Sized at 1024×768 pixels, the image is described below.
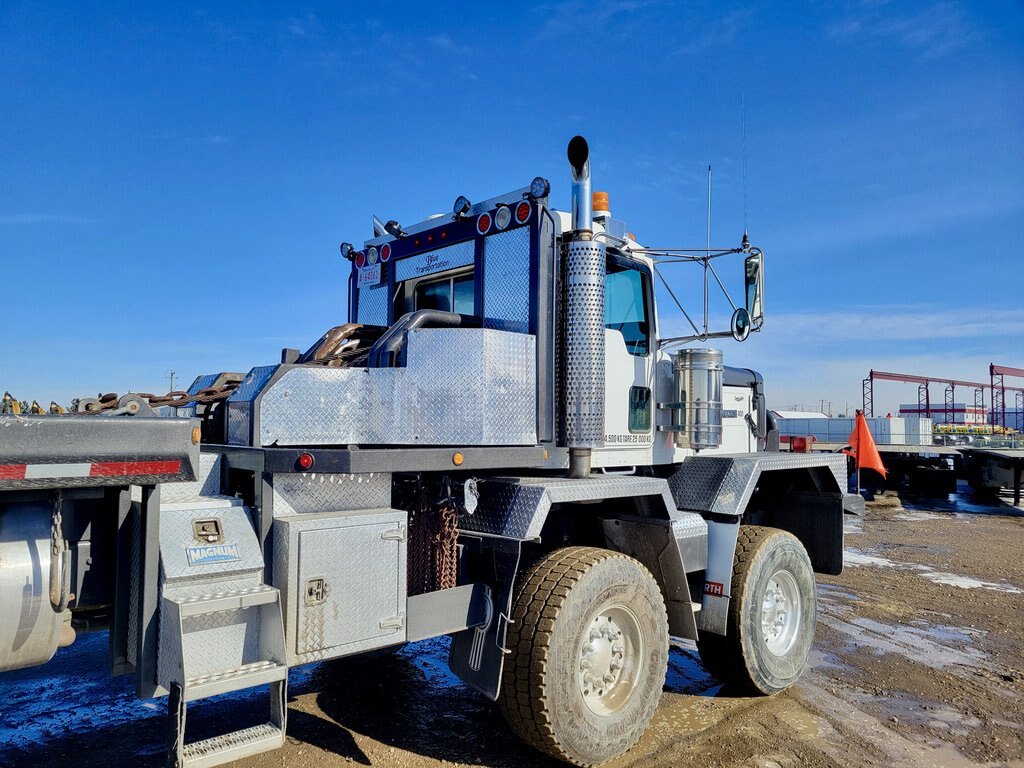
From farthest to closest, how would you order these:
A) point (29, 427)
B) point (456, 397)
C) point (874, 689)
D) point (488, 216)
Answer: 1. point (874, 689)
2. point (488, 216)
3. point (456, 397)
4. point (29, 427)

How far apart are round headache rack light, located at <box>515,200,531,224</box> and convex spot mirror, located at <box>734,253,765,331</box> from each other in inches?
64.5

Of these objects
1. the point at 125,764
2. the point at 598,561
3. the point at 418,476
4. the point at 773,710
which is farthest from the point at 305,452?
the point at 773,710

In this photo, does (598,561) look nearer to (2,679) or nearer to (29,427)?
(29,427)

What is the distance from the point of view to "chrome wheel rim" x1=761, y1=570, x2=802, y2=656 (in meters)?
5.33

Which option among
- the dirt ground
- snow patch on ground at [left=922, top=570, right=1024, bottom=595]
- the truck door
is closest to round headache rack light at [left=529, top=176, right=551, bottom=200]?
the truck door

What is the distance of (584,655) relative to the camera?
3.98m

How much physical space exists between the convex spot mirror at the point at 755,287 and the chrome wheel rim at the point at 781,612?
6.17 feet

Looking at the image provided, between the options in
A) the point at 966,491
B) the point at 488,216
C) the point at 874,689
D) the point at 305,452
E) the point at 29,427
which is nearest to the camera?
the point at 29,427

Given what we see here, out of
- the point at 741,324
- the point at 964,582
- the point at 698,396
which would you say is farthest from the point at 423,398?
the point at 964,582

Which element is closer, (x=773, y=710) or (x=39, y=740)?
(x=39, y=740)

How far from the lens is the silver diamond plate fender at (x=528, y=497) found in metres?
3.74

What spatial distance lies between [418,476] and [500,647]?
3.14 ft

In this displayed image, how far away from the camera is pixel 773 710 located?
190 inches

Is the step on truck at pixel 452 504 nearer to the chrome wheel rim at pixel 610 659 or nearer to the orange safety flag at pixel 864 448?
the chrome wheel rim at pixel 610 659
